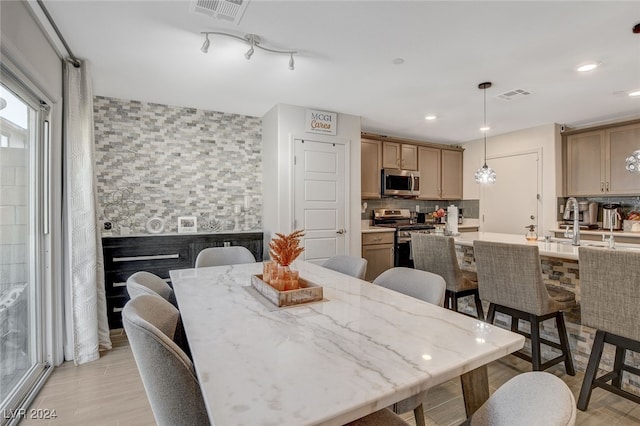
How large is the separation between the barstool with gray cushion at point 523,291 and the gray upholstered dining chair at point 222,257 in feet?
6.26

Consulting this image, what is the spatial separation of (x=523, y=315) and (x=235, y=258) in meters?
2.25

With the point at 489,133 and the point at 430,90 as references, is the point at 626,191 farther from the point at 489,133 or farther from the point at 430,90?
the point at 430,90

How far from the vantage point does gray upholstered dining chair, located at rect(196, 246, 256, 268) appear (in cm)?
260

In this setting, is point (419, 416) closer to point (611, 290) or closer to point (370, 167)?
point (611, 290)

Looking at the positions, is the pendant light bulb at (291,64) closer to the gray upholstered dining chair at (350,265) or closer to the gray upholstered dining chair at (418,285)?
the gray upholstered dining chair at (350,265)

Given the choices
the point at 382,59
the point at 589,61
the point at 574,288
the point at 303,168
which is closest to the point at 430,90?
the point at 382,59

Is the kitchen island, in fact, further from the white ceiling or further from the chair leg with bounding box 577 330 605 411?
the white ceiling

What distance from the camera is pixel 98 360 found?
2.60 metres

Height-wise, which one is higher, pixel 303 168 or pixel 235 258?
pixel 303 168

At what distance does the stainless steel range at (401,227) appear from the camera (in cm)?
469

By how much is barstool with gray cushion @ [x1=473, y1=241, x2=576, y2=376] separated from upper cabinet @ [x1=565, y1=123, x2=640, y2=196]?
2.84 metres

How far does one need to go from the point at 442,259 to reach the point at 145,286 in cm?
216

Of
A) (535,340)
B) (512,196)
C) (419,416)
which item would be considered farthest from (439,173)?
(419,416)

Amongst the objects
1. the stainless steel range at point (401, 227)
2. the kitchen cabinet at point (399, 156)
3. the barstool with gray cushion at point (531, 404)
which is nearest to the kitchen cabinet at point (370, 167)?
the kitchen cabinet at point (399, 156)
